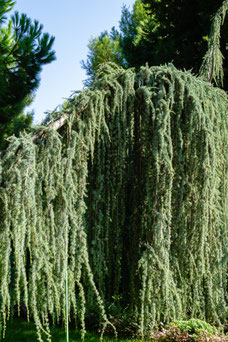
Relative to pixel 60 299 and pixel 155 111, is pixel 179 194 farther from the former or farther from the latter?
pixel 60 299

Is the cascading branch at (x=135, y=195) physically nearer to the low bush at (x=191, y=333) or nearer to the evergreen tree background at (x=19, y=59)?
the low bush at (x=191, y=333)

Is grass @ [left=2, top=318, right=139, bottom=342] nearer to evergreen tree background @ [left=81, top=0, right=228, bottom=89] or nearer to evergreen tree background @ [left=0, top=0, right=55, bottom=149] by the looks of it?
evergreen tree background @ [left=0, top=0, right=55, bottom=149]

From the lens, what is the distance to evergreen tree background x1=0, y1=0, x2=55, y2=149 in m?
5.77

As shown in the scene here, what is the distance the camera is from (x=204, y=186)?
2.22 m

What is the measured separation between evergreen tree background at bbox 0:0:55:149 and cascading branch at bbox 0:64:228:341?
381 centimetres

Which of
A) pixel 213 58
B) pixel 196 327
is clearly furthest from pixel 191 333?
pixel 213 58

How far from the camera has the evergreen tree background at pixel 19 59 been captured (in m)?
5.77

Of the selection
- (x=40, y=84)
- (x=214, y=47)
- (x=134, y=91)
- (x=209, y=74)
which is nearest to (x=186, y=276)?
(x=134, y=91)

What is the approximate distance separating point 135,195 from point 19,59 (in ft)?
14.9

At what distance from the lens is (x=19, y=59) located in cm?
596

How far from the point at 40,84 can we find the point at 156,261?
4.82 metres

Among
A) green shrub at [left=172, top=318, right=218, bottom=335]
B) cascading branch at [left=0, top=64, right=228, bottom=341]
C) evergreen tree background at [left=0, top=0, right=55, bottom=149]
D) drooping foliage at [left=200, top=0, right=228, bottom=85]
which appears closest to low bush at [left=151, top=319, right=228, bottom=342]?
green shrub at [left=172, top=318, right=218, bottom=335]

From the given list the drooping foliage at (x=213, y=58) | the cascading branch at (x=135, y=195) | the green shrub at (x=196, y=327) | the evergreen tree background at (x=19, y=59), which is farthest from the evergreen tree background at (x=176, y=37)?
the cascading branch at (x=135, y=195)

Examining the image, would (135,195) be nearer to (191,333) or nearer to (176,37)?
(191,333)
